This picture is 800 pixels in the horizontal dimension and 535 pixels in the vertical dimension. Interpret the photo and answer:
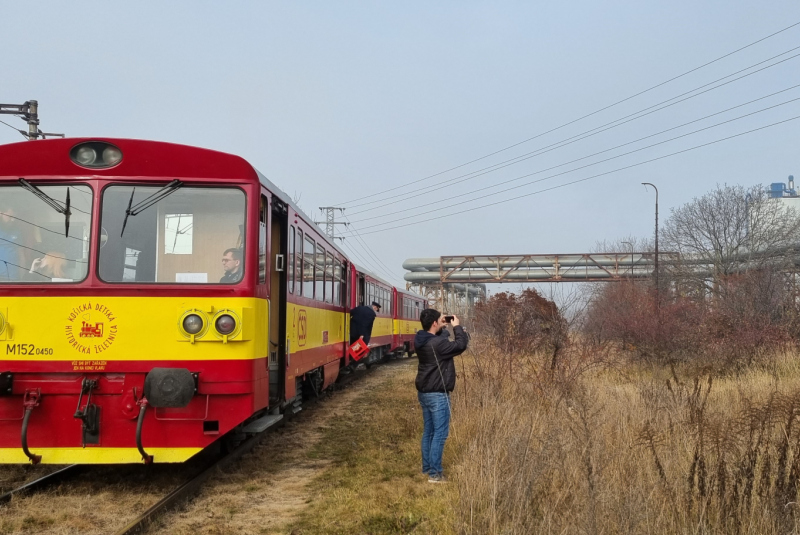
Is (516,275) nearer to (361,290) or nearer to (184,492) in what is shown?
(361,290)

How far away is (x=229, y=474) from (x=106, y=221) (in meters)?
2.73

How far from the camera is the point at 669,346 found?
1512 cm

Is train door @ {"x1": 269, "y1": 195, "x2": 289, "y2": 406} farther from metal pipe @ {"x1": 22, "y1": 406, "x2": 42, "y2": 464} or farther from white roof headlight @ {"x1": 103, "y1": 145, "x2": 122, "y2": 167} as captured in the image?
metal pipe @ {"x1": 22, "y1": 406, "x2": 42, "y2": 464}

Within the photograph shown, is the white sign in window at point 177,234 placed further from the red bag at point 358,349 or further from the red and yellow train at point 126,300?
the red bag at point 358,349

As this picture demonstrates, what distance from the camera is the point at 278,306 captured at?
8.09m

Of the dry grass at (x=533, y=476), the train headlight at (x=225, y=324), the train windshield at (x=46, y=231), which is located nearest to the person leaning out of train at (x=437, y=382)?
the dry grass at (x=533, y=476)

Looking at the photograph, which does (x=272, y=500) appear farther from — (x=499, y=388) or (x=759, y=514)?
(x=759, y=514)

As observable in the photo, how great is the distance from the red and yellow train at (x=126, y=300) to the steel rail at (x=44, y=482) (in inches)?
12.8

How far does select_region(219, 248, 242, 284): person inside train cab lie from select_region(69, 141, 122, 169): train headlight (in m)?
1.27

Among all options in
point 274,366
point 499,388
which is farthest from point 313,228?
point 499,388

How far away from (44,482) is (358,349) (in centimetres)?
796

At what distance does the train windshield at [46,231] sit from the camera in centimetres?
629

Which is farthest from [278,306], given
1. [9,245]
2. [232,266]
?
[9,245]

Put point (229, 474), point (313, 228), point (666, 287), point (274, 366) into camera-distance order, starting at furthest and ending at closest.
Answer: point (666, 287) → point (313, 228) → point (274, 366) → point (229, 474)
